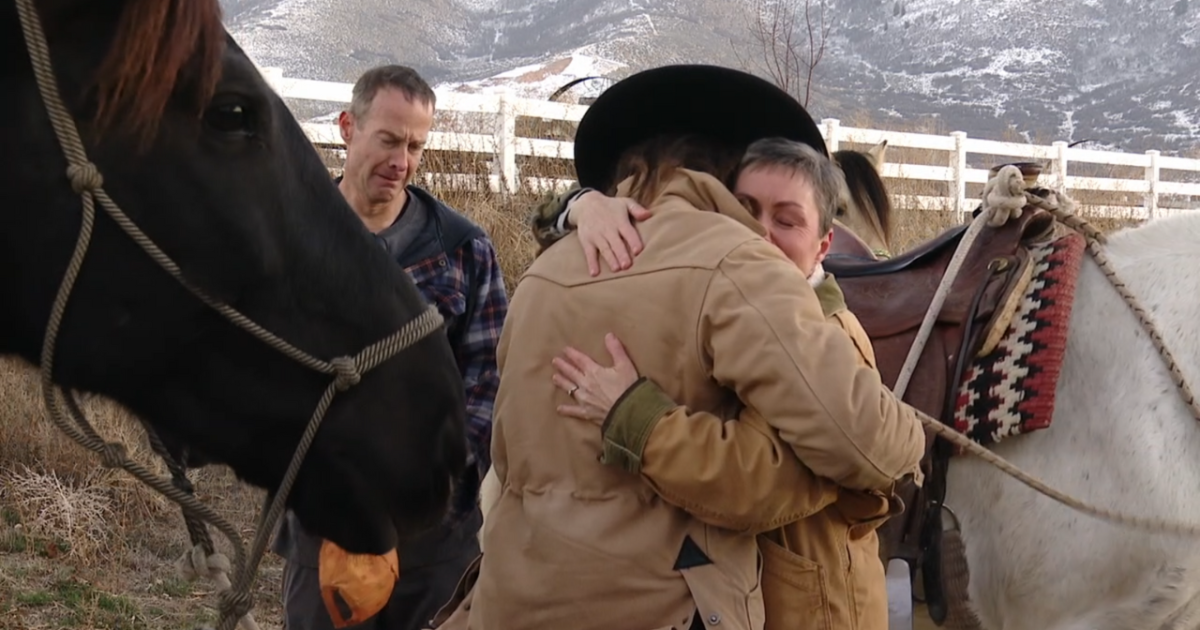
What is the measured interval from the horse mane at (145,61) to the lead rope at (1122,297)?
5.32 feet

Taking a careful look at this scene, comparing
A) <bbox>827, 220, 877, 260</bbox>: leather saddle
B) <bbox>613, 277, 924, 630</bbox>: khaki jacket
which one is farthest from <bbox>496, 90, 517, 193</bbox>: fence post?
<bbox>613, 277, 924, 630</bbox>: khaki jacket

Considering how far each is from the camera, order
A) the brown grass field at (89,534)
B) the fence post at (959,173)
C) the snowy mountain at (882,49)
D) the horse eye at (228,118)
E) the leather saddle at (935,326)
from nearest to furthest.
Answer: the horse eye at (228,118), the leather saddle at (935,326), the brown grass field at (89,534), the fence post at (959,173), the snowy mountain at (882,49)

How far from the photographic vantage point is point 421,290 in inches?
110

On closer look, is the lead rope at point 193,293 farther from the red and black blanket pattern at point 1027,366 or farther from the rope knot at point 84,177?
the red and black blanket pattern at point 1027,366

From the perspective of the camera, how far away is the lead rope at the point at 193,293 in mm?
1484

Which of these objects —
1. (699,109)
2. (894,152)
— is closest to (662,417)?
(699,109)

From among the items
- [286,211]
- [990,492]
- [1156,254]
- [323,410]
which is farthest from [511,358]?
[1156,254]

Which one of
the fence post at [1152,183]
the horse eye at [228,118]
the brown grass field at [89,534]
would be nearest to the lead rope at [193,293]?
the horse eye at [228,118]

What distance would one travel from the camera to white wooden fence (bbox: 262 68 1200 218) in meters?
8.71

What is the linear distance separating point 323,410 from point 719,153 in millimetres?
820

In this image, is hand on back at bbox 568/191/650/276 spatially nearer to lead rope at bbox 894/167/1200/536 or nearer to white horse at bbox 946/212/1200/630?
lead rope at bbox 894/167/1200/536

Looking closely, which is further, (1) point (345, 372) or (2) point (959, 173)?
(2) point (959, 173)

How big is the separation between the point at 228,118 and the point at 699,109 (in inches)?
31.9

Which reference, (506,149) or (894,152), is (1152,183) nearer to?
(894,152)
